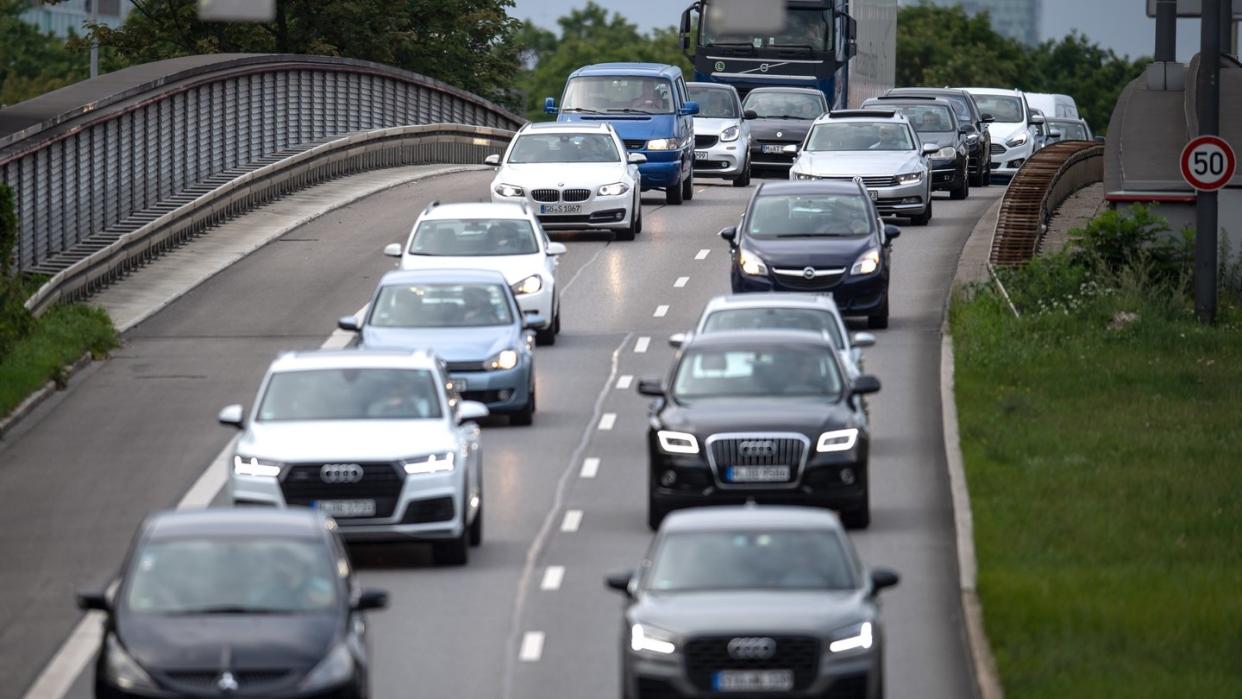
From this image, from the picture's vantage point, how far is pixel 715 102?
160 feet

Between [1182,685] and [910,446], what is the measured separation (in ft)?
30.7

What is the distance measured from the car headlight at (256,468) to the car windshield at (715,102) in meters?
31.4

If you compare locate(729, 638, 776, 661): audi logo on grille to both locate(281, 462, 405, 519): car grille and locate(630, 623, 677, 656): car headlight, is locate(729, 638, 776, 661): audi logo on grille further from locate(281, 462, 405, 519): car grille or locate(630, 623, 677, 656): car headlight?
locate(281, 462, 405, 519): car grille

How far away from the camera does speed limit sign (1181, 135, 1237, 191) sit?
97.4ft

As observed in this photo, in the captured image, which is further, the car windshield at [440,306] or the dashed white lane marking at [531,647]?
the car windshield at [440,306]

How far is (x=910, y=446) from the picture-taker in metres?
23.5

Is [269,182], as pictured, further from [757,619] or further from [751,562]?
[757,619]

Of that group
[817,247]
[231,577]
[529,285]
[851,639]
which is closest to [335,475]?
[231,577]

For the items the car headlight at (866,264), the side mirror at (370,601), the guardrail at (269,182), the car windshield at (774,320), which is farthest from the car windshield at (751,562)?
the guardrail at (269,182)

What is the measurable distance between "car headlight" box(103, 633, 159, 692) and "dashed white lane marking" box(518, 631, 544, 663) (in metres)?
3.38

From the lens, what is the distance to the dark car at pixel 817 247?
29500mm

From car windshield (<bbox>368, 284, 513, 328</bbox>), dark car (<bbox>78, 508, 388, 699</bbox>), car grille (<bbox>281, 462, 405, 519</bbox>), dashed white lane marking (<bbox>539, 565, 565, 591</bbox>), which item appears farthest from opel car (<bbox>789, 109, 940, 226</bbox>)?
dark car (<bbox>78, 508, 388, 699</bbox>)

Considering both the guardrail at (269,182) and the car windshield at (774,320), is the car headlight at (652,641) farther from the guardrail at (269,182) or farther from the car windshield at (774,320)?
the guardrail at (269,182)

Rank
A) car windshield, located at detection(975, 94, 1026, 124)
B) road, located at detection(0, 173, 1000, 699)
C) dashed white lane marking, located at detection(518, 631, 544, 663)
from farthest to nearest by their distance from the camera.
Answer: car windshield, located at detection(975, 94, 1026, 124) < road, located at detection(0, 173, 1000, 699) < dashed white lane marking, located at detection(518, 631, 544, 663)
